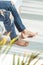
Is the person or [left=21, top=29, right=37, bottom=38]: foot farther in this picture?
[left=21, top=29, right=37, bottom=38]: foot

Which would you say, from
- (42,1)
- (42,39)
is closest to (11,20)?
(42,39)

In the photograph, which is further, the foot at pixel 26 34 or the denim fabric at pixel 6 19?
the foot at pixel 26 34

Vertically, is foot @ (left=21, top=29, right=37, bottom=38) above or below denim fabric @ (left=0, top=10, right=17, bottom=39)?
below

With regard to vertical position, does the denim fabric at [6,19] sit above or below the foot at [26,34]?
above

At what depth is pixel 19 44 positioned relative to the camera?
8.17 feet

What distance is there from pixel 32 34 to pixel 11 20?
1.56 ft

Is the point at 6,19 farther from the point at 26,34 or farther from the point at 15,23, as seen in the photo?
the point at 26,34

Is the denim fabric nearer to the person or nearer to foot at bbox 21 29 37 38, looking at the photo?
the person

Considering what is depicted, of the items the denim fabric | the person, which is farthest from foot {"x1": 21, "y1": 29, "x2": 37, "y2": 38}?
the denim fabric

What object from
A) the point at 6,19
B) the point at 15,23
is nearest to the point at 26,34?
the point at 15,23

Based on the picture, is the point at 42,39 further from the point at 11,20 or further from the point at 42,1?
the point at 42,1

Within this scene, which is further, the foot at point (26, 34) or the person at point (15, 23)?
the foot at point (26, 34)

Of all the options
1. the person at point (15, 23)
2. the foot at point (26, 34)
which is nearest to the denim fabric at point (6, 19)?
the person at point (15, 23)

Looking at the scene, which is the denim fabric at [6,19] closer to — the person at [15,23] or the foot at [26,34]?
the person at [15,23]
